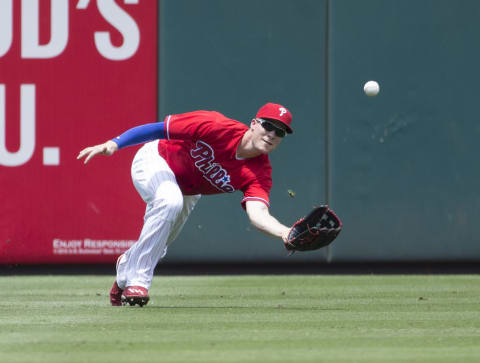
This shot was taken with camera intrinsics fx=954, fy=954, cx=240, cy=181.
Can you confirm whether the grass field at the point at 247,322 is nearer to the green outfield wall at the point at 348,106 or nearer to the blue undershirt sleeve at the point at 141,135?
the green outfield wall at the point at 348,106

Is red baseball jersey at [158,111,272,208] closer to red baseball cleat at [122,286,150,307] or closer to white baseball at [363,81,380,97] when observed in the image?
red baseball cleat at [122,286,150,307]

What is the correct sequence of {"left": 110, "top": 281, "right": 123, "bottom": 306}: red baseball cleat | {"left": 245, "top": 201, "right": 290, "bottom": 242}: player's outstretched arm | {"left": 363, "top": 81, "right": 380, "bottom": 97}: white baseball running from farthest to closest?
{"left": 363, "top": 81, "right": 380, "bottom": 97}: white baseball < {"left": 110, "top": 281, "right": 123, "bottom": 306}: red baseball cleat < {"left": 245, "top": 201, "right": 290, "bottom": 242}: player's outstretched arm

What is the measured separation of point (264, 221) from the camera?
582cm

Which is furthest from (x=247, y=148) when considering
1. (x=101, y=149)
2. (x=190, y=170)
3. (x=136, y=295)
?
(x=136, y=295)

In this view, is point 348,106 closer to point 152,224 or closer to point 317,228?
point 152,224

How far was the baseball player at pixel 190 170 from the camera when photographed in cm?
602

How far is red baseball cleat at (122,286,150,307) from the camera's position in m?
6.00

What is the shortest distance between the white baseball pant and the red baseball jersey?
0.21 meters

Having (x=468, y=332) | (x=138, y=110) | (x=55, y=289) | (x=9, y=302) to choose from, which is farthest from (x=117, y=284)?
(x=138, y=110)

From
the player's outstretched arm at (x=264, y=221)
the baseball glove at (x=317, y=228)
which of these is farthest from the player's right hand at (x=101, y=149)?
the baseball glove at (x=317, y=228)

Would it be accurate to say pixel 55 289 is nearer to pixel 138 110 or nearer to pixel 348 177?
pixel 138 110

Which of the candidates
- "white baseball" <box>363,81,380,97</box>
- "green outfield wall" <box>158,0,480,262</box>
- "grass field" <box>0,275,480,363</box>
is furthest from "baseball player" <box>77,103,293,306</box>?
"green outfield wall" <box>158,0,480,262</box>

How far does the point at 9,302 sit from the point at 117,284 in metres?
0.85

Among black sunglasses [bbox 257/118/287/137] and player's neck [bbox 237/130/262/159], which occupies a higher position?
black sunglasses [bbox 257/118/287/137]
